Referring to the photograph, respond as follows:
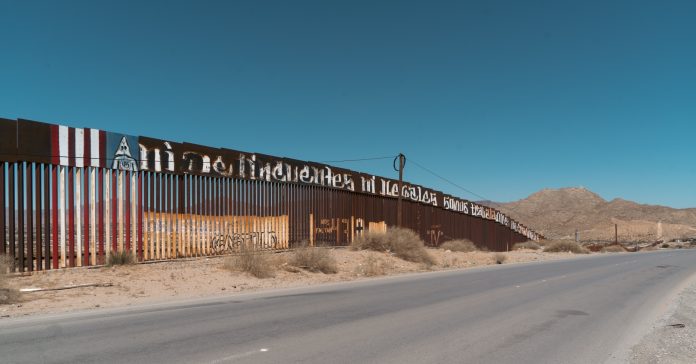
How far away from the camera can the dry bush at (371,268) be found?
2251cm

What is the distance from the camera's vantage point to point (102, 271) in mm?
17141

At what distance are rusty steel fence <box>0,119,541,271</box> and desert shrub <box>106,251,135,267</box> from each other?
0.25m

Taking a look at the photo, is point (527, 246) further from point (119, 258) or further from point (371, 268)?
point (119, 258)

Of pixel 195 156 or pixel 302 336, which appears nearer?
pixel 302 336

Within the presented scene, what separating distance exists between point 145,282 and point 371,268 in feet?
32.4

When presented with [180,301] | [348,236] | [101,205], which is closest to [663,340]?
[180,301]

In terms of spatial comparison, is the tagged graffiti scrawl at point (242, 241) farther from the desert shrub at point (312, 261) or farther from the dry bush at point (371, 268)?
the dry bush at point (371, 268)

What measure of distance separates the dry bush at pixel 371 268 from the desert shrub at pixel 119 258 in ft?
30.3

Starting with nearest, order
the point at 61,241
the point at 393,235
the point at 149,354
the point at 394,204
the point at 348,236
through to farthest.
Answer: the point at 149,354
the point at 61,241
the point at 393,235
the point at 348,236
the point at 394,204

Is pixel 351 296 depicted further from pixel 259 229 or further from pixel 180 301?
Answer: pixel 259 229

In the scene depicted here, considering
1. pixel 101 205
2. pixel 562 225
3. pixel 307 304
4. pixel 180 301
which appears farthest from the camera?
pixel 562 225

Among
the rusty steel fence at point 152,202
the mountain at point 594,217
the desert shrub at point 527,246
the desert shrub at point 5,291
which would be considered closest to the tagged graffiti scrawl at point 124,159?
the rusty steel fence at point 152,202

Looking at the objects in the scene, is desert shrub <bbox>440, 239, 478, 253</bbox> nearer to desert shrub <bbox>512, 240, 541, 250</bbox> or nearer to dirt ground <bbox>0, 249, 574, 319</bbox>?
dirt ground <bbox>0, 249, 574, 319</bbox>

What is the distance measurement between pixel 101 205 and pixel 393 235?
1687 cm
